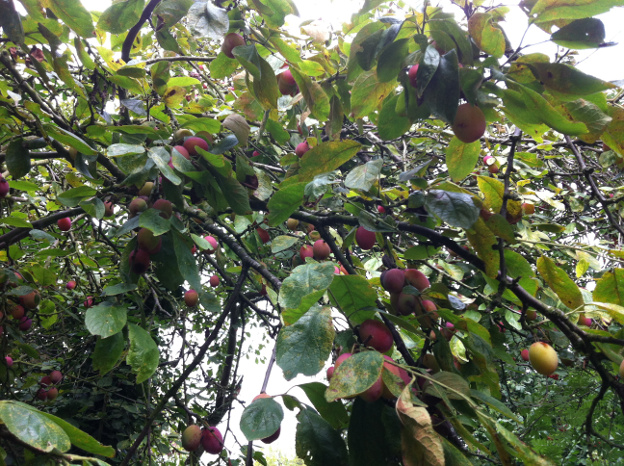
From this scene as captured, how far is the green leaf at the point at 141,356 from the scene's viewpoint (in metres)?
1.07

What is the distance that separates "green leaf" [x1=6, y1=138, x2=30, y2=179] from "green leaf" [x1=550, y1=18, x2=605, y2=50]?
4.95 ft

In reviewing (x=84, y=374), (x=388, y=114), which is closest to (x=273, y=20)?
(x=388, y=114)

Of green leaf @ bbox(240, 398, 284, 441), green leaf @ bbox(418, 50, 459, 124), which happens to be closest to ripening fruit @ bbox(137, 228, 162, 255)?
green leaf @ bbox(240, 398, 284, 441)

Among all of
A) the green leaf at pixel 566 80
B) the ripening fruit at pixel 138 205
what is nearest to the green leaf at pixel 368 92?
the green leaf at pixel 566 80

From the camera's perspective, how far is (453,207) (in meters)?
0.90

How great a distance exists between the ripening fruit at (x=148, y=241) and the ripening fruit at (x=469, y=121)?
2.69ft

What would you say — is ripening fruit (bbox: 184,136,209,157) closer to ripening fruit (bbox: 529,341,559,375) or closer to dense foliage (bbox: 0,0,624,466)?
dense foliage (bbox: 0,0,624,466)

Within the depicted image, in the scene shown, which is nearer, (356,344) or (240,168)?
(356,344)

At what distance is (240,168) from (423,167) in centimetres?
59

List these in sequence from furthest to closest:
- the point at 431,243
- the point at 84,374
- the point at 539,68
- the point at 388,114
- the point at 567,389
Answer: the point at 84,374
the point at 567,389
the point at 431,243
the point at 388,114
the point at 539,68

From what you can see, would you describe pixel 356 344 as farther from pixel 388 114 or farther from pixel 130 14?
pixel 130 14

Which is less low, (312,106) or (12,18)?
(12,18)

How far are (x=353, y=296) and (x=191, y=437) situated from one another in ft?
3.44

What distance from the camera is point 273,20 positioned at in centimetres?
111
